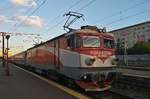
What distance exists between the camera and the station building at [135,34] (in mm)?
87312

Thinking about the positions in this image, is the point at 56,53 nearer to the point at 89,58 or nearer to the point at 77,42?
the point at 77,42

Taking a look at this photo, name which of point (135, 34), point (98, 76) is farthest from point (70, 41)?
point (135, 34)

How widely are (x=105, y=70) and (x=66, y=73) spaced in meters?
2.15

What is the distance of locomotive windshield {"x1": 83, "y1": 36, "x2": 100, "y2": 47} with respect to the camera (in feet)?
47.7

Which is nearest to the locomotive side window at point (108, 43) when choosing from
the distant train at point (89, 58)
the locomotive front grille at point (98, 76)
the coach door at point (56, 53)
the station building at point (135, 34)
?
the distant train at point (89, 58)

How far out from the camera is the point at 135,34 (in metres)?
92.3

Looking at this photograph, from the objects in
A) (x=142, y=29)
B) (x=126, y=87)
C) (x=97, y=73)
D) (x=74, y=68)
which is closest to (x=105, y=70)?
(x=97, y=73)

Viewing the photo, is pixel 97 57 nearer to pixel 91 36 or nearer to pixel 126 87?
pixel 91 36

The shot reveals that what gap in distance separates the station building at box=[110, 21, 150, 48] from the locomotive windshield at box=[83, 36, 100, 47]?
71.6 metres

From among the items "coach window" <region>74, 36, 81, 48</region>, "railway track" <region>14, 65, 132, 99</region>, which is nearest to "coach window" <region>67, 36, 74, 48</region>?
"coach window" <region>74, 36, 81, 48</region>

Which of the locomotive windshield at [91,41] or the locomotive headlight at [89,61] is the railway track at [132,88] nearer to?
the locomotive headlight at [89,61]

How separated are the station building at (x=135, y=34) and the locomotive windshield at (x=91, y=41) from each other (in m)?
71.6

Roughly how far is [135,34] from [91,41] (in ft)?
261

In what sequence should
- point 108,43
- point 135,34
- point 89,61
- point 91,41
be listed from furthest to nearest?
point 135,34, point 108,43, point 91,41, point 89,61
